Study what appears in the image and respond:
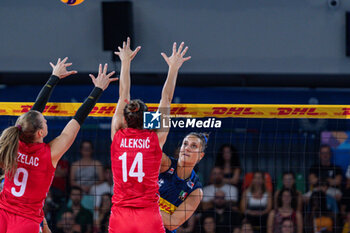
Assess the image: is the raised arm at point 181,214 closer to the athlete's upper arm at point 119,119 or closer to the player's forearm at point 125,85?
the athlete's upper arm at point 119,119

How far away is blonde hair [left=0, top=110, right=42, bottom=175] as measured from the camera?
17.7ft

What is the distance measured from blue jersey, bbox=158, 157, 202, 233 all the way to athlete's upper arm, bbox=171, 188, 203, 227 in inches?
2.0

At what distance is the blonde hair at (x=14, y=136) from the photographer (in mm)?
5402

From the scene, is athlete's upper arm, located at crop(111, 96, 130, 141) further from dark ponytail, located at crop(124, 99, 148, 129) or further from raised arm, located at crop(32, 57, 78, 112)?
raised arm, located at crop(32, 57, 78, 112)

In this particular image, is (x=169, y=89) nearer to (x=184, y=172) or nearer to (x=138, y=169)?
(x=138, y=169)

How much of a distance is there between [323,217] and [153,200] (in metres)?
4.76

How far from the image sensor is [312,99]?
36.8 ft

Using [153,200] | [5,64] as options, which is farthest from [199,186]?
[5,64]

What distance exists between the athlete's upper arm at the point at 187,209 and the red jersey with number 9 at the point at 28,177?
6.26 feet

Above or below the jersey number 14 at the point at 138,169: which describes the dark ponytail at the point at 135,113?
above

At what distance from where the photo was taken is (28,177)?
552 cm

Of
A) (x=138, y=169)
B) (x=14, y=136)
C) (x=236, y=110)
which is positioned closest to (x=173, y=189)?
(x=236, y=110)

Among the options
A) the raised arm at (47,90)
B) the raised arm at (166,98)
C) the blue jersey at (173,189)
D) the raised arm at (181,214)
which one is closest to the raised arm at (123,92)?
the raised arm at (166,98)

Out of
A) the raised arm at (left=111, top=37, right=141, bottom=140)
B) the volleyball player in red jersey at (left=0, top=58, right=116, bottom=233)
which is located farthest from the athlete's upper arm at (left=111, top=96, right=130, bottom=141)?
the volleyball player in red jersey at (left=0, top=58, right=116, bottom=233)
